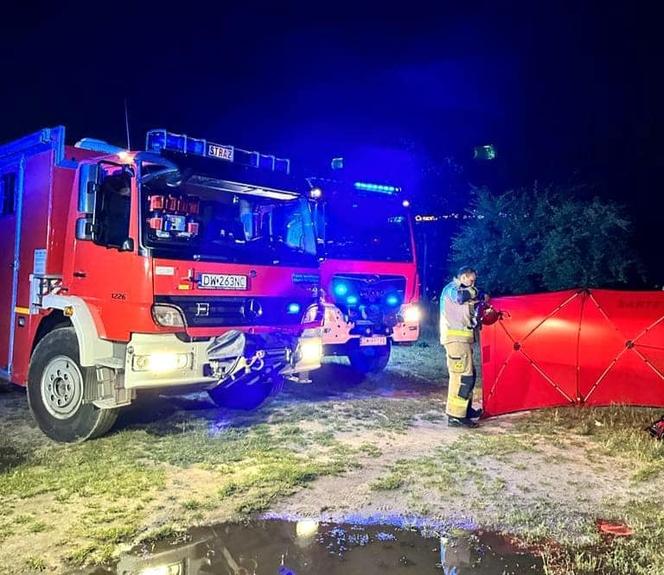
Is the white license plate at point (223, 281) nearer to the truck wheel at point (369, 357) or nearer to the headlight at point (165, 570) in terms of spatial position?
the headlight at point (165, 570)

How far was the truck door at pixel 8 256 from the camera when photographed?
21.6ft

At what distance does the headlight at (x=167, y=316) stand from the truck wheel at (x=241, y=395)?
2021 mm

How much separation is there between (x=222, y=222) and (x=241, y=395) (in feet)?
7.79

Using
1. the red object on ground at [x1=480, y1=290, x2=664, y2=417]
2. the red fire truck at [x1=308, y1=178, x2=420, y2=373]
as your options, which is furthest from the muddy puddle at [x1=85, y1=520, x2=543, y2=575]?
the red fire truck at [x1=308, y1=178, x2=420, y2=373]

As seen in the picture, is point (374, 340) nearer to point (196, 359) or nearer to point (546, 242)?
point (196, 359)

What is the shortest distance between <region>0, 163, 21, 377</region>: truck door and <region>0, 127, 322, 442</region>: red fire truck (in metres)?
0.02

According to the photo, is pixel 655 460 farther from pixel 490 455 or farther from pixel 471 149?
pixel 471 149

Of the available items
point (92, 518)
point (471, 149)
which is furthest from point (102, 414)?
point (471, 149)

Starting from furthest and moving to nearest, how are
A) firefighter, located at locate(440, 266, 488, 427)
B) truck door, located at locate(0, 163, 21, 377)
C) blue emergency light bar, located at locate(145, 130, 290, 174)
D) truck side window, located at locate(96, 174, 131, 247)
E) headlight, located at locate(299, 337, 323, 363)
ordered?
firefighter, located at locate(440, 266, 488, 427)
headlight, located at locate(299, 337, 323, 363)
truck door, located at locate(0, 163, 21, 377)
blue emergency light bar, located at locate(145, 130, 290, 174)
truck side window, located at locate(96, 174, 131, 247)

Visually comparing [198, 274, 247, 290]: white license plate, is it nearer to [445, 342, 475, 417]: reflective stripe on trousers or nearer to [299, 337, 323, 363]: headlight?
[299, 337, 323, 363]: headlight

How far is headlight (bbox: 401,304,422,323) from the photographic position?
9.64 meters

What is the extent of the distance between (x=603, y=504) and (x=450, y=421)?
2.49 m

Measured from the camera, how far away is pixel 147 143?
6.53 meters

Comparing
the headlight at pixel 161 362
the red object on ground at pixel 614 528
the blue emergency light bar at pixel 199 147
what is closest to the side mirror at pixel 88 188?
the blue emergency light bar at pixel 199 147
